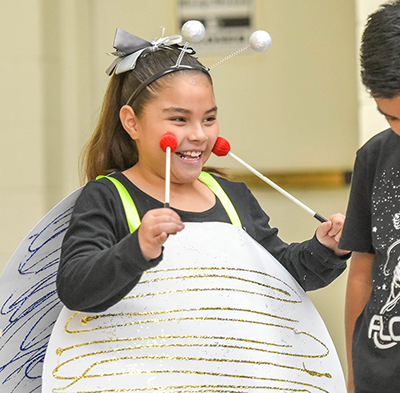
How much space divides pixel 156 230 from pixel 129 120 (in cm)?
32

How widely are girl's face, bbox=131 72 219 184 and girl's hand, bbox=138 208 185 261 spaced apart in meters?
0.22

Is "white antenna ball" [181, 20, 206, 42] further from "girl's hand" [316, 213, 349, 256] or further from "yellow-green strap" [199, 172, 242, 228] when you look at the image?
"girl's hand" [316, 213, 349, 256]

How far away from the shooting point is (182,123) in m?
0.97

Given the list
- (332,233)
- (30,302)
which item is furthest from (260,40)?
(30,302)

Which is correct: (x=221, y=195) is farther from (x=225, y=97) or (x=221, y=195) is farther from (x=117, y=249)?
(x=225, y=97)

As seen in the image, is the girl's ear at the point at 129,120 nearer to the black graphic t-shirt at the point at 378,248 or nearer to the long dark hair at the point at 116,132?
the long dark hair at the point at 116,132

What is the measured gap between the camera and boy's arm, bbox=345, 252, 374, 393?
0.90 metres

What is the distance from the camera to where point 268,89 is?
1987 mm

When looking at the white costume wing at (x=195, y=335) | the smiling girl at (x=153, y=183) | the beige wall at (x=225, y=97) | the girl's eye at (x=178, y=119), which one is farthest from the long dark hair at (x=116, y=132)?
the beige wall at (x=225, y=97)

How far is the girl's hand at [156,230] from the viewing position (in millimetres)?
755

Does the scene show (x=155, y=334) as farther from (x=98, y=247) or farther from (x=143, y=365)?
(x=98, y=247)

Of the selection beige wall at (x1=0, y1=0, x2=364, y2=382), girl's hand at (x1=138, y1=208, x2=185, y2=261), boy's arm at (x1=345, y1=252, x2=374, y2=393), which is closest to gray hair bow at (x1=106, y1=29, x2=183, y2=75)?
girl's hand at (x1=138, y1=208, x2=185, y2=261)

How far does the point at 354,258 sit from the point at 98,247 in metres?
0.37

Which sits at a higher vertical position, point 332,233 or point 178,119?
point 178,119
